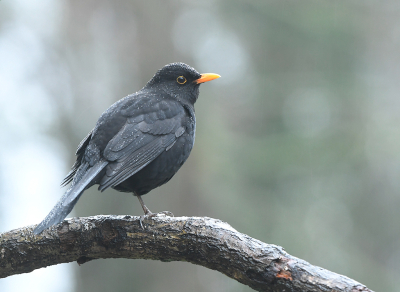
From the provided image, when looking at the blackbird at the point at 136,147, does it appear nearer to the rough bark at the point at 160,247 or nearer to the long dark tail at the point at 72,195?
the long dark tail at the point at 72,195

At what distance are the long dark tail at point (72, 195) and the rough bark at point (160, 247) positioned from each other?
0.31 meters

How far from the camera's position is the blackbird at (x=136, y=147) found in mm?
3404

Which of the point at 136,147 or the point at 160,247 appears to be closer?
the point at 160,247

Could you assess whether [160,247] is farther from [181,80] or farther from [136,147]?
[181,80]

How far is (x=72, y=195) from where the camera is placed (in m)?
3.09

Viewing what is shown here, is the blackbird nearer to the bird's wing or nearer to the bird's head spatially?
the bird's wing

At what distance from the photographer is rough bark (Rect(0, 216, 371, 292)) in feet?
8.71

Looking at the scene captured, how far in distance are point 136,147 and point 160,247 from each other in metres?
0.97

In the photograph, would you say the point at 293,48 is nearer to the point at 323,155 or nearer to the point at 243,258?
the point at 323,155

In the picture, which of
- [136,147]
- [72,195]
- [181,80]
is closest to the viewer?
[72,195]

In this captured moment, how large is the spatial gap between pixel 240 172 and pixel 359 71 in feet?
15.3

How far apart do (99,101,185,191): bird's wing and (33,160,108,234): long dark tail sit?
3.8 inches

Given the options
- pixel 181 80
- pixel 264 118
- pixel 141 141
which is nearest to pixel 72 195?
pixel 141 141

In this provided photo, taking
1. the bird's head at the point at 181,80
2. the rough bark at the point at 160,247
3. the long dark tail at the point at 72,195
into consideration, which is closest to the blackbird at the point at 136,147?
the long dark tail at the point at 72,195
